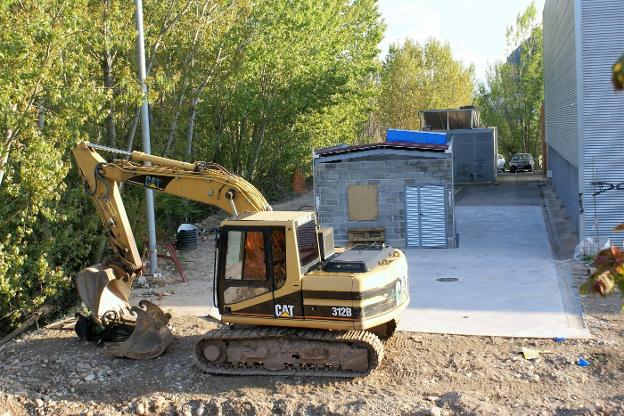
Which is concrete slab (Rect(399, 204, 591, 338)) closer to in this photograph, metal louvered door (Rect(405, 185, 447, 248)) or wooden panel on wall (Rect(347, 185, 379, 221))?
metal louvered door (Rect(405, 185, 447, 248))

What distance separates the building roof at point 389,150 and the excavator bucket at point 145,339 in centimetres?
1005

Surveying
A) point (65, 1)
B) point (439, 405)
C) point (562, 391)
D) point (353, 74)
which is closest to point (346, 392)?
point (439, 405)

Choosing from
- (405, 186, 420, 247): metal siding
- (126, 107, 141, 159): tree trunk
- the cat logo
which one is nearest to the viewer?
the cat logo

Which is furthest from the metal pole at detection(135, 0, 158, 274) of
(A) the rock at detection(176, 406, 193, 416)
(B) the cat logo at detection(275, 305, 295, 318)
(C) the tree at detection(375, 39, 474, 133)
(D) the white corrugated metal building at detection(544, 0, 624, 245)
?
(C) the tree at detection(375, 39, 474, 133)

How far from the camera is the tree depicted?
51.9 meters

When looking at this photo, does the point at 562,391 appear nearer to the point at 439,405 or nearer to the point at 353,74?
the point at 439,405

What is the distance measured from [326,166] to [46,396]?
12.1 m

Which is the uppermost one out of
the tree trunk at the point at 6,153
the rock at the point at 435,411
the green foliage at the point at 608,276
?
the tree trunk at the point at 6,153

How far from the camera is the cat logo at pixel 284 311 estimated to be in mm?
10055

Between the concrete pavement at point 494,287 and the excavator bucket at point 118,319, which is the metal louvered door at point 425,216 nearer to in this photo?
the concrete pavement at point 494,287

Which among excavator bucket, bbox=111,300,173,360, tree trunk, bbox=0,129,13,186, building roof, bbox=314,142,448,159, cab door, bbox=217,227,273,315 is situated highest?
tree trunk, bbox=0,129,13,186

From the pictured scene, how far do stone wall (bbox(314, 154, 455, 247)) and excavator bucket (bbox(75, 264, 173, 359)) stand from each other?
946 centimetres

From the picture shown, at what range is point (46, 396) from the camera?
32.6ft

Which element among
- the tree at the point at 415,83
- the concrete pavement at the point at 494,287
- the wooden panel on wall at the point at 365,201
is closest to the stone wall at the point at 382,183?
the wooden panel on wall at the point at 365,201
